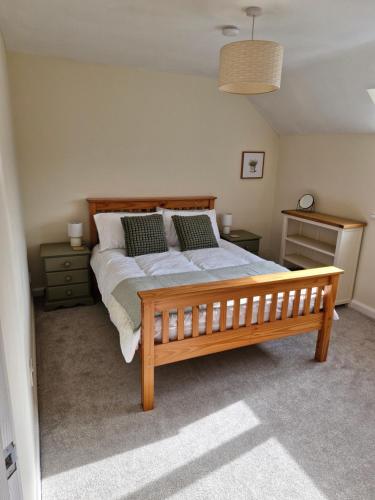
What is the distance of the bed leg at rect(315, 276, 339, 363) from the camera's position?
265 centimetres

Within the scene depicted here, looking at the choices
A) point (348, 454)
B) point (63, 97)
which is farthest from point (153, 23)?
point (348, 454)

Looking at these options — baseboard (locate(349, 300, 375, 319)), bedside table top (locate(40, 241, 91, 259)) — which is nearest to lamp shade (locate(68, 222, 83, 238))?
bedside table top (locate(40, 241, 91, 259))

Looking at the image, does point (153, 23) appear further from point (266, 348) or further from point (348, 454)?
point (348, 454)

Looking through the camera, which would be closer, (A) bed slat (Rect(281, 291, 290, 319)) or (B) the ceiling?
(B) the ceiling

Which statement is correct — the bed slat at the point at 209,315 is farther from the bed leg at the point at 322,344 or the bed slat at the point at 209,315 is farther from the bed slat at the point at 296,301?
the bed leg at the point at 322,344

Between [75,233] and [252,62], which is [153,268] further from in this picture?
[252,62]

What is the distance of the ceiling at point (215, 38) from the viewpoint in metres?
2.11

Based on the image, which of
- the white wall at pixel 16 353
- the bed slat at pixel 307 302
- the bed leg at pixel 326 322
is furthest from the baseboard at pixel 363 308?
the white wall at pixel 16 353

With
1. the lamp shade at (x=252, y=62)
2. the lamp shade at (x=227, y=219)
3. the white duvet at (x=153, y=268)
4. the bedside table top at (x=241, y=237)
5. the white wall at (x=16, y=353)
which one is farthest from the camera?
the lamp shade at (x=227, y=219)

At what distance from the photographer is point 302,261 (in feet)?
14.0

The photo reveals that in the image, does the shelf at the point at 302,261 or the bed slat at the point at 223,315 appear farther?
the shelf at the point at 302,261

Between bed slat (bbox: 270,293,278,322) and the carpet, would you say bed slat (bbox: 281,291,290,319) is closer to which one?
bed slat (bbox: 270,293,278,322)

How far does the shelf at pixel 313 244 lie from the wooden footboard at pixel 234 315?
1.22 meters

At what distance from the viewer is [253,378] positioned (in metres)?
2.55
